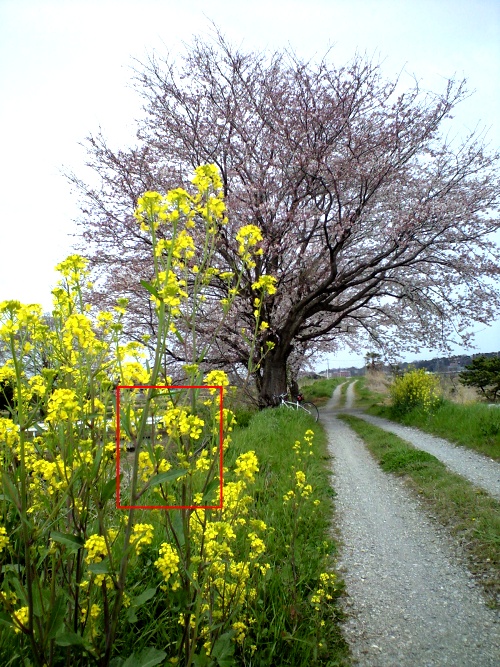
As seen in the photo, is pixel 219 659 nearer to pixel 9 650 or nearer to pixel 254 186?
pixel 9 650

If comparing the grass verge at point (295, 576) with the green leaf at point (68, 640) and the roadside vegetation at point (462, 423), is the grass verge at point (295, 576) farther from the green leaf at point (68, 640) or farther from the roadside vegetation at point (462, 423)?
the roadside vegetation at point (462, 423)

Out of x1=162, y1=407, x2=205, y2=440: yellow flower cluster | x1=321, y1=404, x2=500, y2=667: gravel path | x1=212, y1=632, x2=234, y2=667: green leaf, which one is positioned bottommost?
x1=321, y1=404, x2=500, y2=667: gravel path

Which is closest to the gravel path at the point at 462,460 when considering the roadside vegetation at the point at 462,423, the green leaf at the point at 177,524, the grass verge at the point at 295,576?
the roadside vegetation at the point at 462,423

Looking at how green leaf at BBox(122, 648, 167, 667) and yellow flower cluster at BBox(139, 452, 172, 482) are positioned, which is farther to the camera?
yellow flower cluster at BBox(139, 452, 172, 482)

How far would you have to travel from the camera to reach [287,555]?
3.41 m

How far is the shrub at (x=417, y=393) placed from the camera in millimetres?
10953

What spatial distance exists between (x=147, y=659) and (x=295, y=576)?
Result: 4.64 feet

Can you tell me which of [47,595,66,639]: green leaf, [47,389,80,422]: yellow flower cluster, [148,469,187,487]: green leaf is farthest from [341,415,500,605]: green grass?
[47,389,80,422]: yellow flower cluster

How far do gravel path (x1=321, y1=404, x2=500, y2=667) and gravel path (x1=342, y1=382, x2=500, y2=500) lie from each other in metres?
1.04

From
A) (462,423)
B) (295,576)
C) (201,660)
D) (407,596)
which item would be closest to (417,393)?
(462,423)

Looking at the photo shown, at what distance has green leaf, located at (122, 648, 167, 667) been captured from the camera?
158 cm

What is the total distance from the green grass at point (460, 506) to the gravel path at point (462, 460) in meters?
0.21

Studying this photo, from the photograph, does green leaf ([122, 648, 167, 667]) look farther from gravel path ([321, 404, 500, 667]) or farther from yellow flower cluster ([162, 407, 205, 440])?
gravel path ([321, 404, 500, 667])

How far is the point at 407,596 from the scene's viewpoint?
123 inches
